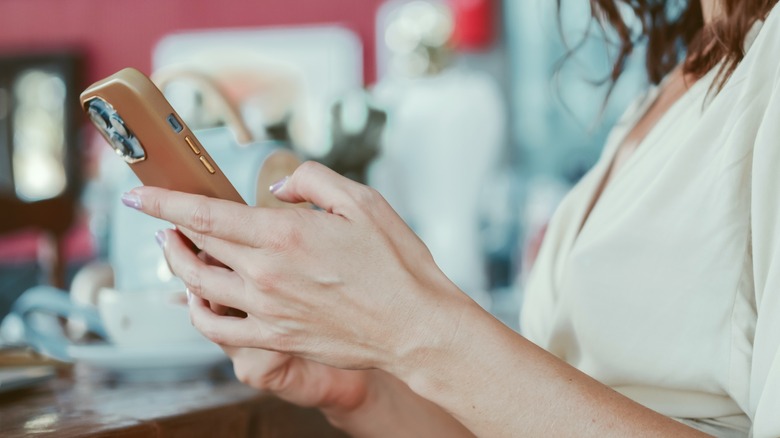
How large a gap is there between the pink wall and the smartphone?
15.0 ft

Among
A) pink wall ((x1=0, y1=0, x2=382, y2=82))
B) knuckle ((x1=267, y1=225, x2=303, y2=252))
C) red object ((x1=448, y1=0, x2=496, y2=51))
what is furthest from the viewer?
pink wall ((x1=0, y1=0, x2=382, y2=82))

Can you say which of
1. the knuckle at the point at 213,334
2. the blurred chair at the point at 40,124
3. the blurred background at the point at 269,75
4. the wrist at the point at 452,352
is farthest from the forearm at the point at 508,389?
the blurred chair at the point at 40,124

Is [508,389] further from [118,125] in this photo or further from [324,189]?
[118,125]

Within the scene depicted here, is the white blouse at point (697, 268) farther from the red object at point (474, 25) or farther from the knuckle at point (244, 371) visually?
the red object at point (474, 25)

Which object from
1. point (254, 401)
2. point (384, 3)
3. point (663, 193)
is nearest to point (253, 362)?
point (254, 401)

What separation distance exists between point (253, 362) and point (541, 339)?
0.27m

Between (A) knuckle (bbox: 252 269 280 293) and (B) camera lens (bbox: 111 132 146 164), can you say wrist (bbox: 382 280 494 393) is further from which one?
(B) camera lens (bbox: 111 132 146 164)

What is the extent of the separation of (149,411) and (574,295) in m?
0.32

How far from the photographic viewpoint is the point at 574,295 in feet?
2.26

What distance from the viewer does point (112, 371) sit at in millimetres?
785

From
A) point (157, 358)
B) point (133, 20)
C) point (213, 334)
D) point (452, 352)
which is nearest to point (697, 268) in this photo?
point (452, 352)

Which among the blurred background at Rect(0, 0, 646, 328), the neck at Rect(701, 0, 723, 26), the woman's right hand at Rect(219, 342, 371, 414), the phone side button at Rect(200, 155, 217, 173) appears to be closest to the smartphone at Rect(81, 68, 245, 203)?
the phone side button at Rect(200, 155, 217, 173)

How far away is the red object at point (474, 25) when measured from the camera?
15.6 ft

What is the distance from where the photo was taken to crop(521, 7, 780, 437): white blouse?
560mm
